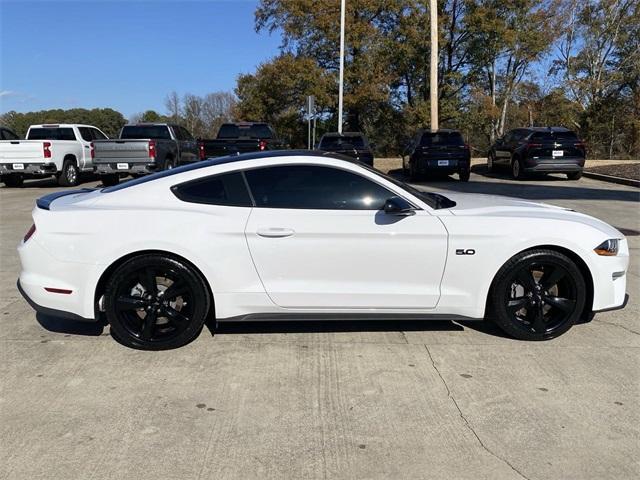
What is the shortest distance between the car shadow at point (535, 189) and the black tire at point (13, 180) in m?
12.4

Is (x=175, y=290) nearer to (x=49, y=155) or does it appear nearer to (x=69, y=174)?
(x=49, y=155)

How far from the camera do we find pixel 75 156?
17.3 metres

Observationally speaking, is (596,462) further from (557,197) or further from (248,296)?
(557,197)

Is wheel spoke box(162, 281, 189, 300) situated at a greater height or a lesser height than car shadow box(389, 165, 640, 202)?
lesser

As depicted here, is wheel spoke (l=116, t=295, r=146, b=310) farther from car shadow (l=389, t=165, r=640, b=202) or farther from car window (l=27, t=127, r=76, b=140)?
car window (l=27, t=127, r=76, b=140)

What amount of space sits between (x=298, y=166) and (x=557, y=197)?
10301mm

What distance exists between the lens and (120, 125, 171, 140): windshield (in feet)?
57.2

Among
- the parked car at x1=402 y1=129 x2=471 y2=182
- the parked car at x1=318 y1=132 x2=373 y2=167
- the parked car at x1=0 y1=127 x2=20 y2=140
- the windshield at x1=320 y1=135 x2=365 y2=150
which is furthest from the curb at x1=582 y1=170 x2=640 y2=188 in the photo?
the parked car at x1=0 y1=127 x2=20 y2=140

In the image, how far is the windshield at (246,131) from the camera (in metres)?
17.2

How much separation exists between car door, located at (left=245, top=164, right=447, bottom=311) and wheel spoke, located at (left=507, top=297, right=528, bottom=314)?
1.99 ft

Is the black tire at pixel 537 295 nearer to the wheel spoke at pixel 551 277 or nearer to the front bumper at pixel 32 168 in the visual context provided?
the wheel spoke at pixel 551 277

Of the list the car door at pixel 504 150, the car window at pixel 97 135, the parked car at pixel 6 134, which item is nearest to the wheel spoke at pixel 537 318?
the car door at pixel 504 150

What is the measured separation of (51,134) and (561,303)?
59.1ft

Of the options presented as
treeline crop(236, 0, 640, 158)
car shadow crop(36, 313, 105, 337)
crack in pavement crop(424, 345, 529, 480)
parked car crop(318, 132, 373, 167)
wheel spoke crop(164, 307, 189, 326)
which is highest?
treeline crop(236, 0, 640, 158)
